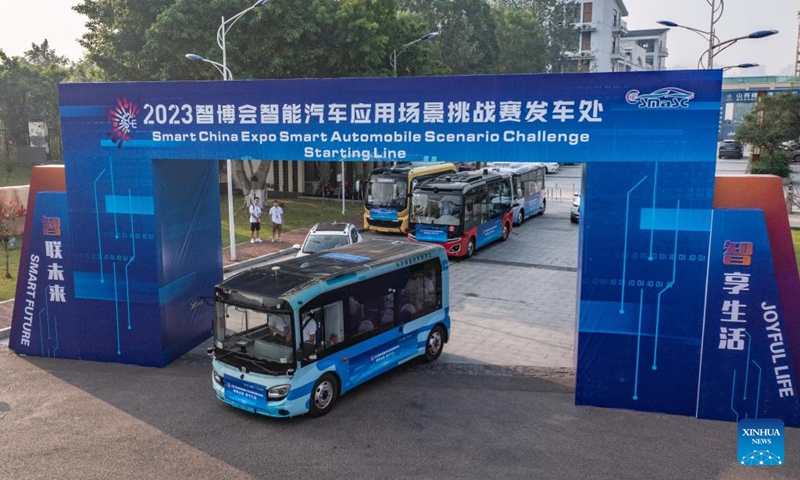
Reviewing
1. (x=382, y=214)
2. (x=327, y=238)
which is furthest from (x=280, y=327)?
(x=382, y=214)

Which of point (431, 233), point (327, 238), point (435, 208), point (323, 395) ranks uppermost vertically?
point (435, 208)

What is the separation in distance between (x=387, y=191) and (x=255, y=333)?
1674 centimetres

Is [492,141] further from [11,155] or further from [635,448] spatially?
[11,155]

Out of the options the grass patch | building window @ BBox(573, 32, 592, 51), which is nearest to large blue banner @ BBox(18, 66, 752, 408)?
the grass patch

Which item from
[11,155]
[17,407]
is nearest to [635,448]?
[17,407]

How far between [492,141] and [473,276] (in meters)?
10.1

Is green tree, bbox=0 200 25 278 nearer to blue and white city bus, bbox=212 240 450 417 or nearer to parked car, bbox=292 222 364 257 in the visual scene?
parked car, bbox=292 222 364 257

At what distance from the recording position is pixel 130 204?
11.8 meters

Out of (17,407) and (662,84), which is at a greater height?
(662,84)

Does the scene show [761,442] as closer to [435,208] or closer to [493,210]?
[435,208]

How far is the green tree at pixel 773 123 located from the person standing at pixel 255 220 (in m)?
30.3

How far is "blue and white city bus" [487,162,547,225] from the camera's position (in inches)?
1117

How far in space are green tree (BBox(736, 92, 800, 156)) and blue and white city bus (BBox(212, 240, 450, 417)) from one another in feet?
112

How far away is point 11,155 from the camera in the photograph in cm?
3875
